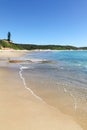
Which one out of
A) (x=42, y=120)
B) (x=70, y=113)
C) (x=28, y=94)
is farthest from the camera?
(x=28, y=94)

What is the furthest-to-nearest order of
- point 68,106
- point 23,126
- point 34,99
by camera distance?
point 34,99, point 68,106, point 23,126

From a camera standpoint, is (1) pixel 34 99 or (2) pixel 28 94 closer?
(1) pixel 34 99

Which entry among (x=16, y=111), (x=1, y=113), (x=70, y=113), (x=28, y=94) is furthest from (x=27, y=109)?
(x=28, y=94)

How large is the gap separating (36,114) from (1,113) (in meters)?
1.01

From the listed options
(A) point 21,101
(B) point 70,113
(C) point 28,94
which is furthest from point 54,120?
(C) point 28,94

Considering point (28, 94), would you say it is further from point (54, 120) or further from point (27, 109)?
point (54, 120)

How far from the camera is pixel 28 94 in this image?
8969mm

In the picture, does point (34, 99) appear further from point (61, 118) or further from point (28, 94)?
point (61, 118)

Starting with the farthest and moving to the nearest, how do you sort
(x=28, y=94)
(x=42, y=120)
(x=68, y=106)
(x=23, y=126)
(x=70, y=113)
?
(x=28, y=94), (x=68, y=106), (x=70, y=113), (x=42, y=120), (x=23, y=126)

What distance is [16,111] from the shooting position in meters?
6.51

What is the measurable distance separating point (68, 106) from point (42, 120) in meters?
1.82

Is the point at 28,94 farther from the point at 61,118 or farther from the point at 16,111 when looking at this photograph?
the point at 61,118

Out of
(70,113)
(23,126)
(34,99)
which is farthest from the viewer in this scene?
(34,99)

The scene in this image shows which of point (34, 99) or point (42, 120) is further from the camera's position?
point (34, 99)
